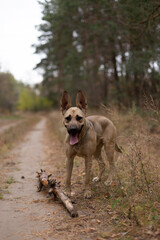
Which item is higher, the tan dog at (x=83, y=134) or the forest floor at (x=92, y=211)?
the tan dog at (x=83, y=134)

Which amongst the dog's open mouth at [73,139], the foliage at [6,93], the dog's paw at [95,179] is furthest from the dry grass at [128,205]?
the foliage at [6,93]

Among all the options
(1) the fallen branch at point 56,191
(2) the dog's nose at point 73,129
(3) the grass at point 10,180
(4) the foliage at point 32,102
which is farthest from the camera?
(4) the foliage at point 32,102

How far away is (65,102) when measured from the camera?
16.6ft

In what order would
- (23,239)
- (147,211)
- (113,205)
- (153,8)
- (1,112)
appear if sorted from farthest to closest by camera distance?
(1,112)
(153,8)
(113,205)
(147,211)
(23,239)

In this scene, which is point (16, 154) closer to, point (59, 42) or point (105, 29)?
point (105, 29)

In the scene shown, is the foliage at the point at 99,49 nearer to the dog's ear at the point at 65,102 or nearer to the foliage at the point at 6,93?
the dog's ear at the point at 65,102

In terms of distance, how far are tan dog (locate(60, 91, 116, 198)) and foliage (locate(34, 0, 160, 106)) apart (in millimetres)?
6453

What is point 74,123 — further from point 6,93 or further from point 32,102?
point 32,102

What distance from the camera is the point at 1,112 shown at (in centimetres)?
6141

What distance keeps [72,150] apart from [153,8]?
20.1ft

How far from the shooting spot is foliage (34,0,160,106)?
12056 millimetres

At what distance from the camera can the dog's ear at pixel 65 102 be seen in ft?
16.4

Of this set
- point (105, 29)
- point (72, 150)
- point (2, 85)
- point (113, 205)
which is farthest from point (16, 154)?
point (2, 85)

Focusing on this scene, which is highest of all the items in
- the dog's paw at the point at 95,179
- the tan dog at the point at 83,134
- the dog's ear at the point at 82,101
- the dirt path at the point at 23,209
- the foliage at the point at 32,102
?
the foliage at the point at 32,102
